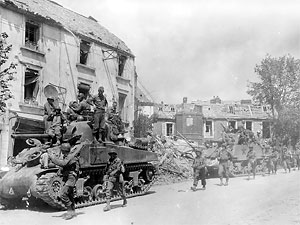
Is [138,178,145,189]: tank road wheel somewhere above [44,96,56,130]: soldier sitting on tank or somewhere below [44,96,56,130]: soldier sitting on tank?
below

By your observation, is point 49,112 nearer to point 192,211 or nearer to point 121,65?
point 192,211

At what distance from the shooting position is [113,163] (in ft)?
36.5

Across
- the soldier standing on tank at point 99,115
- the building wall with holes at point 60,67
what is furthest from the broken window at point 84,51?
the soldier standing on tank at point 99,115

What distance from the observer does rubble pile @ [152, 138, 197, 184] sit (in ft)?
63.3

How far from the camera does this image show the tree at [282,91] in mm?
28469

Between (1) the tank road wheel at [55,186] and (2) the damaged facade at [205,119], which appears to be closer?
(1) the tank road wheel at [55,186]

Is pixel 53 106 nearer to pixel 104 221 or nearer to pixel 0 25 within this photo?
pixel 104 221

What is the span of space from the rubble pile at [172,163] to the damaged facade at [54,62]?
3.92 meters

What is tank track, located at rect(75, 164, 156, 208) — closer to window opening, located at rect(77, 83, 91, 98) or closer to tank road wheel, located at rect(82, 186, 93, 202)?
tank road wheel, located at rect(82, 186, 93, 202)

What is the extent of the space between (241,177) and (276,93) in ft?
35.8

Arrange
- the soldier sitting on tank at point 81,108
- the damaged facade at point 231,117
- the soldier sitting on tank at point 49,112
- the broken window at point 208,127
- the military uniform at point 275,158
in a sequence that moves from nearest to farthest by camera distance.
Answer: the soldier sitting on tank at point 49,112 → the soldier sitting on tank at point 81,108 → the military uniform at point 275,158 → the damaged facade at point 231,117 → the broken window at point 208,127

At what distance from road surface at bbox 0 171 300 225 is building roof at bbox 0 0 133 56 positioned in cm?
1141

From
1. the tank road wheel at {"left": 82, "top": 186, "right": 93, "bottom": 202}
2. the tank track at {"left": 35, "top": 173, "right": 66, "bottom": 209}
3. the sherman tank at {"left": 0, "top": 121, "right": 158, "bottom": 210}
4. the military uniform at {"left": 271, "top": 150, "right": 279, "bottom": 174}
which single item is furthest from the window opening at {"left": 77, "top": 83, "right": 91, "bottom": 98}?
the tank track at {"left": 35, "top": 173, "right": 66, "bottom": 209}

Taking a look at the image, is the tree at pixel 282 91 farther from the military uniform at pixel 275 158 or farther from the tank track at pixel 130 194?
the tank track at pixel 130 194
